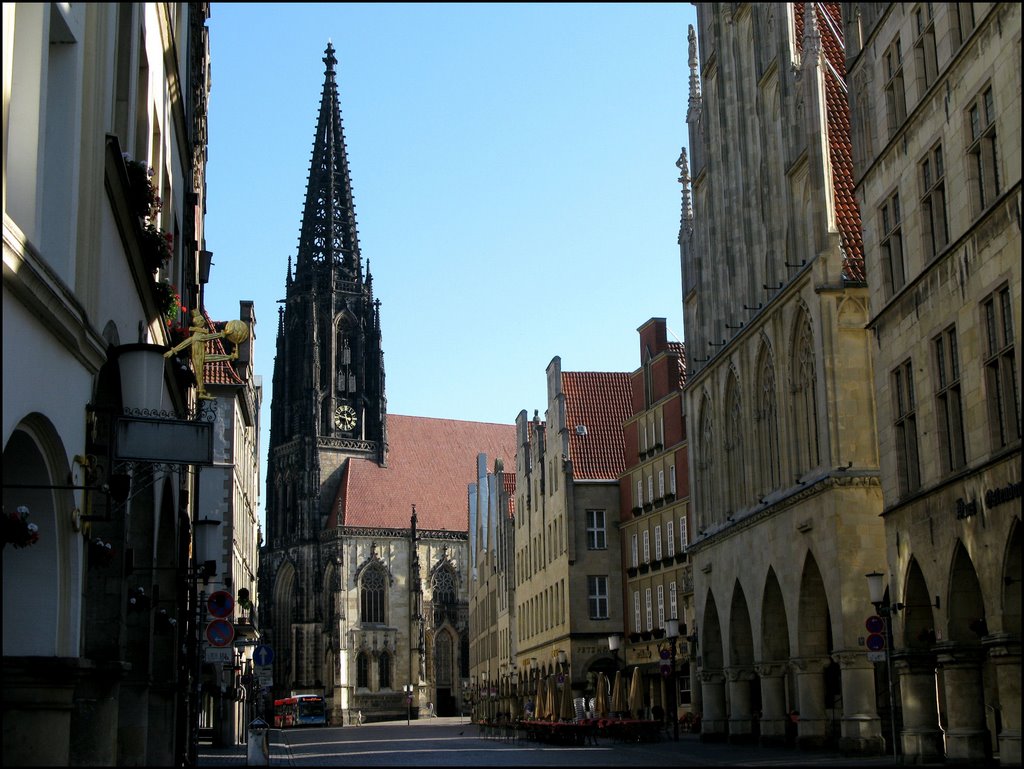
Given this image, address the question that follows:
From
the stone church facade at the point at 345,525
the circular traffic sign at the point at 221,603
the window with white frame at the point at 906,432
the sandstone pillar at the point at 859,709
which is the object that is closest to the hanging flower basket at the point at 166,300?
the circular traffic sign at the point at 221,603

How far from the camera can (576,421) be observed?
201 ft

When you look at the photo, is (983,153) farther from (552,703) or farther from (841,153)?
(552,703)

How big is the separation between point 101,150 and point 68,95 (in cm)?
129

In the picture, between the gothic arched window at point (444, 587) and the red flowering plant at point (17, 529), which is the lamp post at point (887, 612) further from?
the gothic arched window at point (444, 587)

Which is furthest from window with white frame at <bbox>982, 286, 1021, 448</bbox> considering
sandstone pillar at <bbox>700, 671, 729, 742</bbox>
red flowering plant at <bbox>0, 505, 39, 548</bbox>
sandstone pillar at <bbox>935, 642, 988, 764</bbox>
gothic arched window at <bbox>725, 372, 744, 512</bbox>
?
sandstone pillar at <bbox>700, 671, 729, 742</bbox>

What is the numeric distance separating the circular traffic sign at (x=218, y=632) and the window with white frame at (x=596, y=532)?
36.7 metres

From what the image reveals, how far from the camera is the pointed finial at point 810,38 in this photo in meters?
32.6

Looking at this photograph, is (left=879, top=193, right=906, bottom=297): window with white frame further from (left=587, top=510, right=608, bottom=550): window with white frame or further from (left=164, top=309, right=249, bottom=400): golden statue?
(left=587, top=510, right=608, bottom=550): window with white frame

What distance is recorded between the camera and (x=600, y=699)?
149 ft

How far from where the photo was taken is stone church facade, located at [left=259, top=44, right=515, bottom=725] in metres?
108

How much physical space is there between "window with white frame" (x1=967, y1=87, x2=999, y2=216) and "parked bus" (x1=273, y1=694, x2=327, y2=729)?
285ft

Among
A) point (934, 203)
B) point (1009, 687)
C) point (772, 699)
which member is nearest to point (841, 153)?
point (934, 203)

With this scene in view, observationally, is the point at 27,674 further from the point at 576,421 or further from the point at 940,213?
the point at 576,421

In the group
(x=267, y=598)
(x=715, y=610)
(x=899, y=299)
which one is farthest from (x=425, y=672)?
(x=899, y=299)
